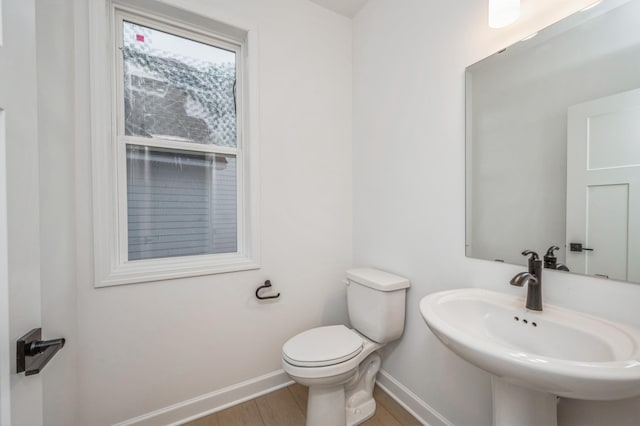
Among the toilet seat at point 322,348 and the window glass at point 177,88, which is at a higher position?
the window glass at point 177,88

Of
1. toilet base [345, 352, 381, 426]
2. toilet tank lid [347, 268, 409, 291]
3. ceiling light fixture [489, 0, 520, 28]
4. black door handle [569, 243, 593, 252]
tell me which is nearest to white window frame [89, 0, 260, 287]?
toilet tank lid [347, 268, 409, 291]

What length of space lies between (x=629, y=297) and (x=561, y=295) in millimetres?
162

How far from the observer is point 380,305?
1.42 m

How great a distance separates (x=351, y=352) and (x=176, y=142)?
151cm

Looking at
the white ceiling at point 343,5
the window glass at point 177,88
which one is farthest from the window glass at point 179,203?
the white ceiling at point 343,5

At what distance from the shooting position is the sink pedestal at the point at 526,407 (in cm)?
79

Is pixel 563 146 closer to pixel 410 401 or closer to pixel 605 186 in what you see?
pixel 605 186

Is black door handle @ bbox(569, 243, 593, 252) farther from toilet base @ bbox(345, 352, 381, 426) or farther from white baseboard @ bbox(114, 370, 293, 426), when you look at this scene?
white baseboard @ bbox(114, 370, 293, 426)

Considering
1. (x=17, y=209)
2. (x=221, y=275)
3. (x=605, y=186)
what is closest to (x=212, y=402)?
(x=221, y=275)

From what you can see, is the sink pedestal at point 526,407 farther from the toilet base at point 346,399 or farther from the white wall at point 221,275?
the white wall at point 221,275

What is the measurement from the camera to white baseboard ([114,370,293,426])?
4.39 feet

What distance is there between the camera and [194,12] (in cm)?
140

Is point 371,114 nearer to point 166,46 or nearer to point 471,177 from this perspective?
point 471,177

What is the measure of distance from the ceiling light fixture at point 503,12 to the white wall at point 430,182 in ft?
0.22
